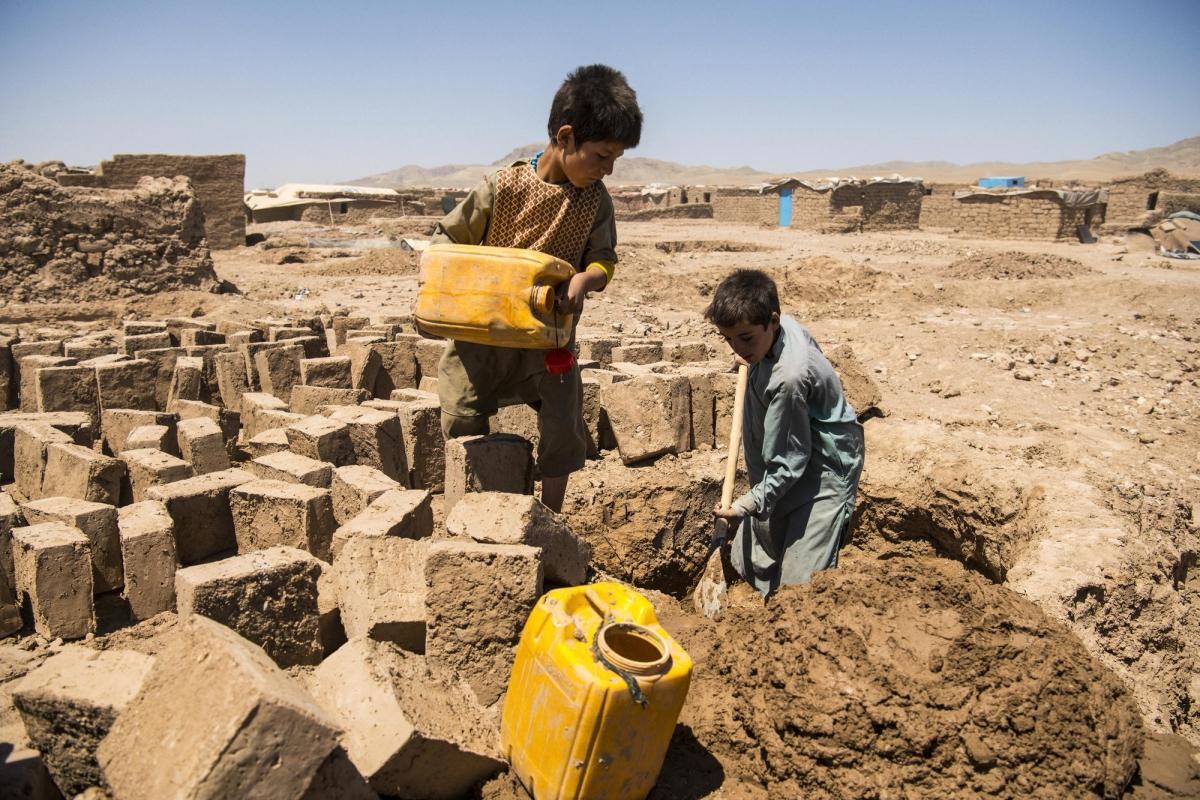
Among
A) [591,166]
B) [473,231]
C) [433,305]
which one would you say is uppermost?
[591,166]

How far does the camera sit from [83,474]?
148 inches

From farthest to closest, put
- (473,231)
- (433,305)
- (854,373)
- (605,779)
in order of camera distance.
A: (854,373)
(473,231)
(433,305)
(605,779)

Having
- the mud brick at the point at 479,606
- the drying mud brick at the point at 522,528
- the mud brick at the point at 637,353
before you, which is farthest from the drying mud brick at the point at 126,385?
the mud brick at the point at 479,606

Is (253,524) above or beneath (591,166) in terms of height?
beneath

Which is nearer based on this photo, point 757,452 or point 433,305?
point 433,305

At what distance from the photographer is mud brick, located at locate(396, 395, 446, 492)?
4.34 meters

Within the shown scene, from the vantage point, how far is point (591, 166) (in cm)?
306

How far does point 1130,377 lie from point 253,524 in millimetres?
7050

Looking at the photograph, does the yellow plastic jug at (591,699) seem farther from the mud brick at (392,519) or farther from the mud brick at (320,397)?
the mud brick at (320,397)

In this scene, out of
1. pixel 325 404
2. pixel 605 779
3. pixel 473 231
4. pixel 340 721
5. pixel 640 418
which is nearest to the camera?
pixel 605 779

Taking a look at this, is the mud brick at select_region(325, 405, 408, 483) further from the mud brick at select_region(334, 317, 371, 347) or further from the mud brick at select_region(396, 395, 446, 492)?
the mud brick at select_region(334, 317, 371, 347)

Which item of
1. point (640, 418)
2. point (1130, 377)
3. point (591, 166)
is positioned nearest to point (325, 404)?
point (640, 418)

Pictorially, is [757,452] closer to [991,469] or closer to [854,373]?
[991,469]

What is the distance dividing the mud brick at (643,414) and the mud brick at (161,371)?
3195 millimetres
